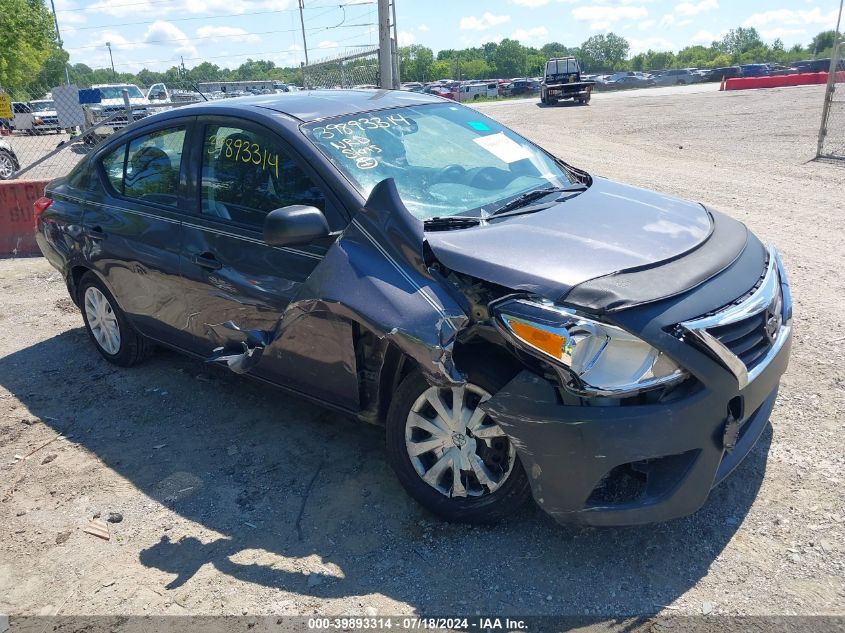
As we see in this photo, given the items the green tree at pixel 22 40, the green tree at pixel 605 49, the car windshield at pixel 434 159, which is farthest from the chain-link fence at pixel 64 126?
the green tree at pixel 605 49

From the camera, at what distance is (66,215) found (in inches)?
196

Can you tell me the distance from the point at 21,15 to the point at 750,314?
131 ft

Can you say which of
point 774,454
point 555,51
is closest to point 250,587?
point 774,454

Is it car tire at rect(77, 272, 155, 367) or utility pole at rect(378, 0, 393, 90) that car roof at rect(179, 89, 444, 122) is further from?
utility pole at rect(378, 0, 393, 90)

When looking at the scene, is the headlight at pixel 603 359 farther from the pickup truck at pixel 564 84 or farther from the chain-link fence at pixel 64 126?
the pickup truck at pixel 564 84

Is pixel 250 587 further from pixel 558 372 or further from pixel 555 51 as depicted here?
pixel 555 51

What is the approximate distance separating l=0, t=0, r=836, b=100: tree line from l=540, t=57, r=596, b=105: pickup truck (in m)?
7.35

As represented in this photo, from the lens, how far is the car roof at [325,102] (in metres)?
3.84

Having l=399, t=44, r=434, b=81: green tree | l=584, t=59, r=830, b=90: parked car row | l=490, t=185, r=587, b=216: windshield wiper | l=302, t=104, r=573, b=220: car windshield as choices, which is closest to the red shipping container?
l=302, t=104, r=573, b=220: car windshield

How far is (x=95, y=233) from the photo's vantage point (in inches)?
185

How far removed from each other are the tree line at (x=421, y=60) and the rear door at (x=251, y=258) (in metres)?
5.60

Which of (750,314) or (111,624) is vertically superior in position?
(750,314)

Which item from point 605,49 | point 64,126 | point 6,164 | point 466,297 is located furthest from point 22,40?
point 605,49

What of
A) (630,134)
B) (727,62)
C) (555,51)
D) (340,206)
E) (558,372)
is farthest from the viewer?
(555,51)
